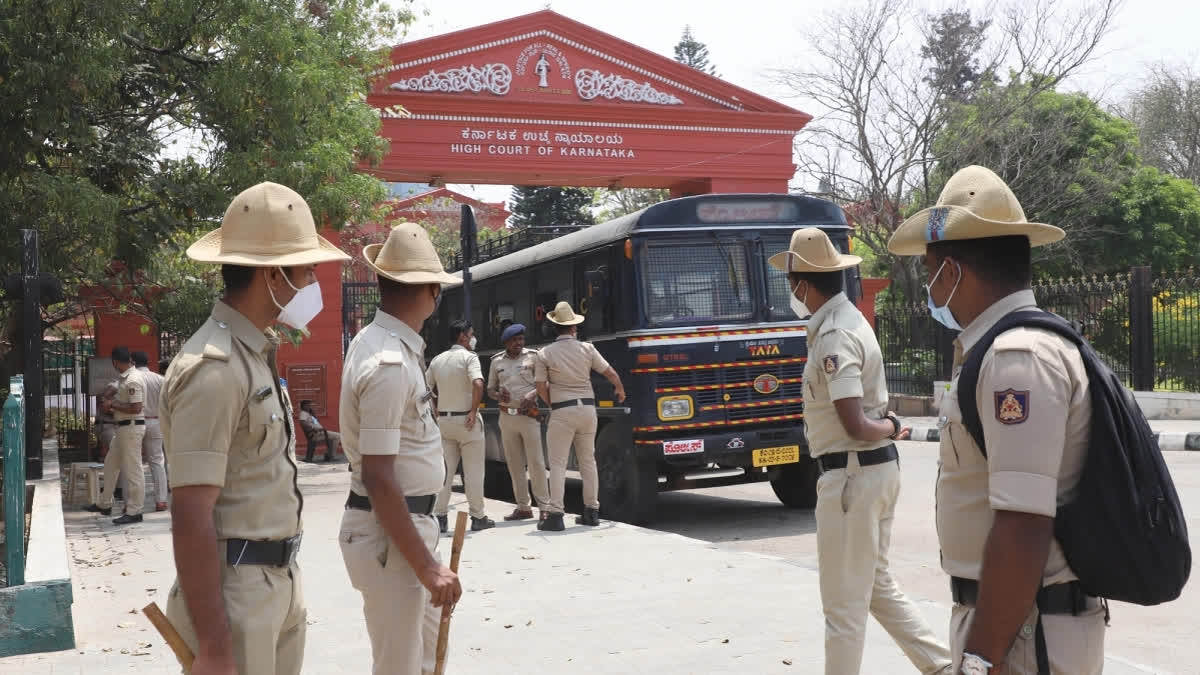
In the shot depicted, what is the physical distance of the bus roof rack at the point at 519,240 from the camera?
1437 centimetres

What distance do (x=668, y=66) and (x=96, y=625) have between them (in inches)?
670

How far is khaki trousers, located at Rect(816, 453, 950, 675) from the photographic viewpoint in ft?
14.7

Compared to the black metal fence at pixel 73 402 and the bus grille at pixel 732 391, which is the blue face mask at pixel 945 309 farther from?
the black metal fence at pixel 73 402

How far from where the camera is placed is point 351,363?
3.96 metres

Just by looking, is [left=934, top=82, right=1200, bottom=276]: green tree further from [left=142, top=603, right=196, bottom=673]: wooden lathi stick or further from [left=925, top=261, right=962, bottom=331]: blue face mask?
[left=142, top=603, right=196, bottom=673]: wooden lathi stick

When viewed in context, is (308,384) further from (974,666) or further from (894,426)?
(974,666)

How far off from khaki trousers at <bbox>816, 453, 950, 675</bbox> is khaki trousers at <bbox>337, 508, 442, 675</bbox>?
166cm

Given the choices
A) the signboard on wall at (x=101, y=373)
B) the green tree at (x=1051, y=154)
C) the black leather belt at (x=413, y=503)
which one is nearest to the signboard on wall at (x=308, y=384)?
the signboard on wall at (x=101, y=373)

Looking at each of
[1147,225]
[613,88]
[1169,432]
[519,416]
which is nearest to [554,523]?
[519,416]

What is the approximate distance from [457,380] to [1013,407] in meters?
8.35

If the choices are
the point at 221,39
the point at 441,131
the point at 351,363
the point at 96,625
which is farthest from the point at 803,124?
the point at 351,363

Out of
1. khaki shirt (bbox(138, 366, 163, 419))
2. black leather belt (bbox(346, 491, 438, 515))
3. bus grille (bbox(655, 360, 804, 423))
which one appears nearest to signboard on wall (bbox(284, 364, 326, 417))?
khaki shirt (bbox(138, 366, 163, 419))

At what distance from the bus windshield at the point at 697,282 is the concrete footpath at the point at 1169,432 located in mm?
3930

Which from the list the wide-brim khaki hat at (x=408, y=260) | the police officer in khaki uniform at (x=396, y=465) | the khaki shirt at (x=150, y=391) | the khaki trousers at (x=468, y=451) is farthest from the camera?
the khaki shirt at (x=150, y=391)
